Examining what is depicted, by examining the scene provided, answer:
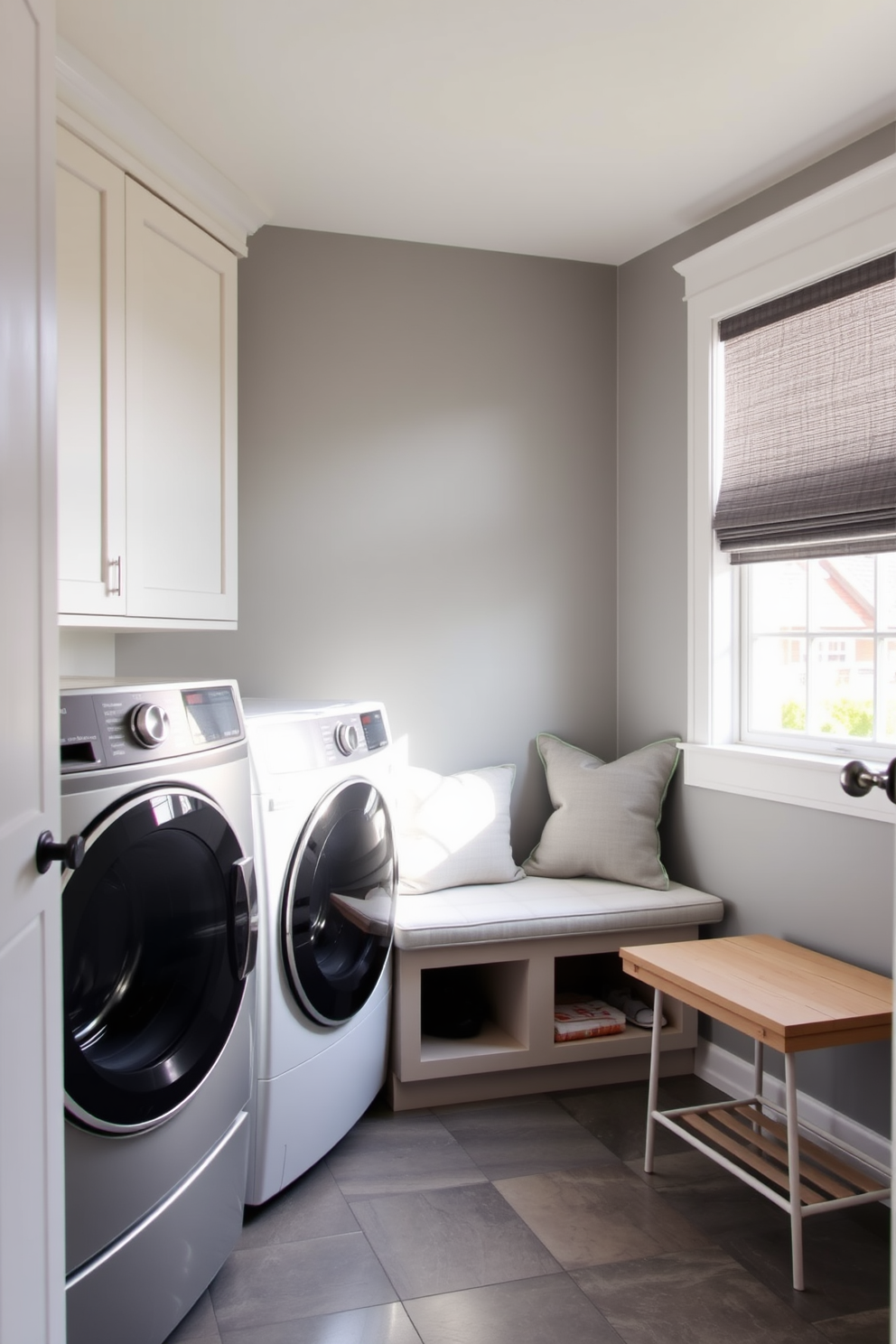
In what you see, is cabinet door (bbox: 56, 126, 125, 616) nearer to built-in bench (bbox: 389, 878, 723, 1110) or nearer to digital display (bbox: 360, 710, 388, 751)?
digital display (bbox: 360, 710, 388, 751)

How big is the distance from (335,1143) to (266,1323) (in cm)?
57

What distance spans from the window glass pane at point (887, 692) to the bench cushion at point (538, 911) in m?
0.68

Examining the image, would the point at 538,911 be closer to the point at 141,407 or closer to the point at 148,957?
the point at 148,957

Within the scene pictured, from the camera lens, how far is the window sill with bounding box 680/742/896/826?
2.36 m

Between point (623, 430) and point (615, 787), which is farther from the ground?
point (623, 430)

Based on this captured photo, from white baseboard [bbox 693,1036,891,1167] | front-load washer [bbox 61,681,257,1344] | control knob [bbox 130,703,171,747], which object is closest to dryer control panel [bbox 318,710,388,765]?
front-load washer [bbox 61,681,257,1344]

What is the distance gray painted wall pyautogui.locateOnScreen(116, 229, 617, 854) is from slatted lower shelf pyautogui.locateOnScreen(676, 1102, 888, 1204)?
1.04 metres

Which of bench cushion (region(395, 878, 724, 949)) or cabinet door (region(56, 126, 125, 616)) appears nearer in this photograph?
cabinet door (region(56, 126, 125, 616))

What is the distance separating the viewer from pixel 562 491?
3291 millimetres

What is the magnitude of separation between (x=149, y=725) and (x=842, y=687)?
176 centimetres

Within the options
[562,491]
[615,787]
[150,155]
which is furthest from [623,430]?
[150,155]

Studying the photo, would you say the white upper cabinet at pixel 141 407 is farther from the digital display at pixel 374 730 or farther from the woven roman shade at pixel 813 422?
the woven roman shade at pixel 813 422

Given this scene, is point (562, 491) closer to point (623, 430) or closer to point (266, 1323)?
point (623, 430)

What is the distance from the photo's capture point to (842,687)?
258 centimetres
